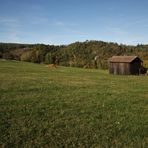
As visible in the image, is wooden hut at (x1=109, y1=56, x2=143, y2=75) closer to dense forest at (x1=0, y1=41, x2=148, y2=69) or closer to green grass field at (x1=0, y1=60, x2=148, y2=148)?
green grass field at (x1=0, y1=60, x2=148, y2=148)

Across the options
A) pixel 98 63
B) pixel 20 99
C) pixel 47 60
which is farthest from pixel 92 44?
pixel 20 99

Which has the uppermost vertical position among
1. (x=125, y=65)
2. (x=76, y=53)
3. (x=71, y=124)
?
(x=76, y=53)

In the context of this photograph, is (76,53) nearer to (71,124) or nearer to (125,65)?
(125,65)

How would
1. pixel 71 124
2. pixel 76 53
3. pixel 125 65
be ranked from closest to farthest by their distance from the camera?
1. pixel 71 124
2. pixel 125 65
3. pixel 76 53

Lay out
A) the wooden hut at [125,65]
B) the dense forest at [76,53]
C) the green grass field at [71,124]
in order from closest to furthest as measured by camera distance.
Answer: the green grass field at [71,124], the wooden hut at [125,65], the dense forest at [76,53]

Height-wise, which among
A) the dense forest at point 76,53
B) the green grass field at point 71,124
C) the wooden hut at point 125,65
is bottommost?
the green grass field at point 71,124

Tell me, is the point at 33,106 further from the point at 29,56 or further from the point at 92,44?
the point at 92,44

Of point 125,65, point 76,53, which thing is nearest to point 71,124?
point 125,65

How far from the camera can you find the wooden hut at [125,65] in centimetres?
5097

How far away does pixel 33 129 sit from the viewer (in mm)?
8891

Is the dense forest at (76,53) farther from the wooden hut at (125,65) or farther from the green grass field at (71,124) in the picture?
the green grass field at (71,124)

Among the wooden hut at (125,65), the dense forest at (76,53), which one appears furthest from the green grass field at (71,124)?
the dense forest at (76,53)

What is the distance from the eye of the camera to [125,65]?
168 ft

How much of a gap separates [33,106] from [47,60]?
300ft
